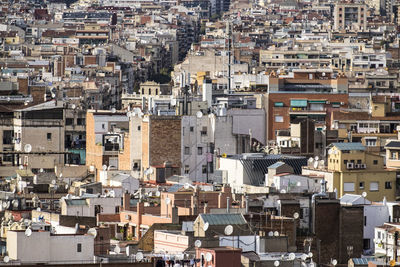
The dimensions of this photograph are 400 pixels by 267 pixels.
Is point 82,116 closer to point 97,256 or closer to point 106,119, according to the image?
point 106,119

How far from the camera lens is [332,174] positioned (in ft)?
212

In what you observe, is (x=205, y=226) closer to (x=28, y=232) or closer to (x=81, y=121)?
(x=28, y=232)

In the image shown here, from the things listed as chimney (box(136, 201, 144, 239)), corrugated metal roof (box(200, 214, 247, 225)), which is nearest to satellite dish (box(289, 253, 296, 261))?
corrugated metal roof (box(200, 214, 247, 225))

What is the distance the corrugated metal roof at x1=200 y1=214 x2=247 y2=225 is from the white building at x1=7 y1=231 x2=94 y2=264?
401 cm

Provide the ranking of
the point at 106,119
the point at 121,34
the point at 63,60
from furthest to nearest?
the point at 121,34
the point at 63,60
the point at 106,119

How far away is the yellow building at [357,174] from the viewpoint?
6438 centimetres

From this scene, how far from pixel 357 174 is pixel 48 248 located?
21.1 meters

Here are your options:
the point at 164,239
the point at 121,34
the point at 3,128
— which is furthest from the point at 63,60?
the point at 164,239

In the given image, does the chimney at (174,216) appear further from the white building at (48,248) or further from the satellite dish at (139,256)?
the satellite dish at (139,256)

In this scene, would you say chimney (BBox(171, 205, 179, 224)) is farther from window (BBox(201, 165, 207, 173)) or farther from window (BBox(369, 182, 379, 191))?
window (BBox(201, 165, 207, 173))

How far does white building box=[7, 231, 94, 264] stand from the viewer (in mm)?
44219

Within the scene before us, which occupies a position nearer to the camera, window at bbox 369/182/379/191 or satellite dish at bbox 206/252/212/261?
satellite dish at bbox 206/252/212/261

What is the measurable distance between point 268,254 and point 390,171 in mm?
18811

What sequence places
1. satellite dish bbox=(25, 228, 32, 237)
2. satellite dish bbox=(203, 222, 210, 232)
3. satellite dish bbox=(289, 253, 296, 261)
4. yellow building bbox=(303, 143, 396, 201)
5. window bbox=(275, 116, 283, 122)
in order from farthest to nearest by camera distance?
window bbox=(275, 116, 283, 122) → yellow building bbox=(303, 143, 396, 201) → satellite dish bbox=(203, 222, 210, 232) → satellite dish bbox=(289, 253, 296, 261) → satellite dish bbox=(25, 228, 32, 237)
